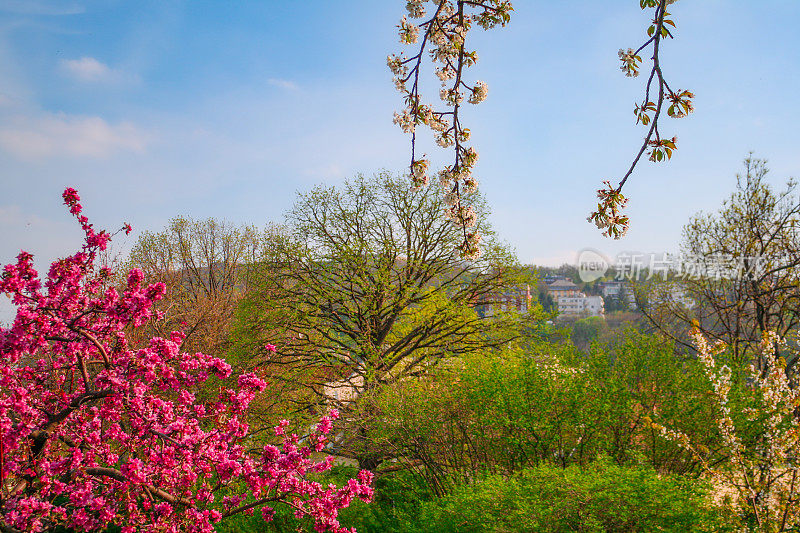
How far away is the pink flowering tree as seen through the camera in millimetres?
4148

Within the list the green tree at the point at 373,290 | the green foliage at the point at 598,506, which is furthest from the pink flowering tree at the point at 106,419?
the green tree at the point at 373,290

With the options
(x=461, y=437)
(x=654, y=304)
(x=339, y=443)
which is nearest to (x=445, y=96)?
(x=461, y=437)

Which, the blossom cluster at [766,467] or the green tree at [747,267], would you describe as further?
the green tree at [747,267]

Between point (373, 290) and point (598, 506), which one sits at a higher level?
point (373, 290)

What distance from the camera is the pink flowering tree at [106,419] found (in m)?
4.15

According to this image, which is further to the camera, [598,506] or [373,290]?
[373,290]

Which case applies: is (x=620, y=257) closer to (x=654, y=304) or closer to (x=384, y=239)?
(x=654, y=304)

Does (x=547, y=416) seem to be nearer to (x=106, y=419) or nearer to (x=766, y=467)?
(x=766, y=467)

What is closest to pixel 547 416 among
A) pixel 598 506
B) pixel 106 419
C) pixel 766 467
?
pixel 598 506

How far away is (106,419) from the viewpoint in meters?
4.60

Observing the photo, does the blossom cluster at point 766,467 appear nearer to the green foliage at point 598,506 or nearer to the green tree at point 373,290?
the green foliage at point 598,506

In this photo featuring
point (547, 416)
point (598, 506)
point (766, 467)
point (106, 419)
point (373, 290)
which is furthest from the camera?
point (373, 290)

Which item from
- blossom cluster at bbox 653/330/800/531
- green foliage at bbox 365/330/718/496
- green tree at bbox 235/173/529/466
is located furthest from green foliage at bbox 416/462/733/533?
green tree at bbox 235/173/529/466

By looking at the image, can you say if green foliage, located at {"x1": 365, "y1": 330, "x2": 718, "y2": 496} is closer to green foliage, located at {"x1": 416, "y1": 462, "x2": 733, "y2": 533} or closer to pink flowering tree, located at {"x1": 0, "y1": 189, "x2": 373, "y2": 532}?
green foliage, located at {"x1": 416, "y1": 462, "x2": 733, "y2": 533}
